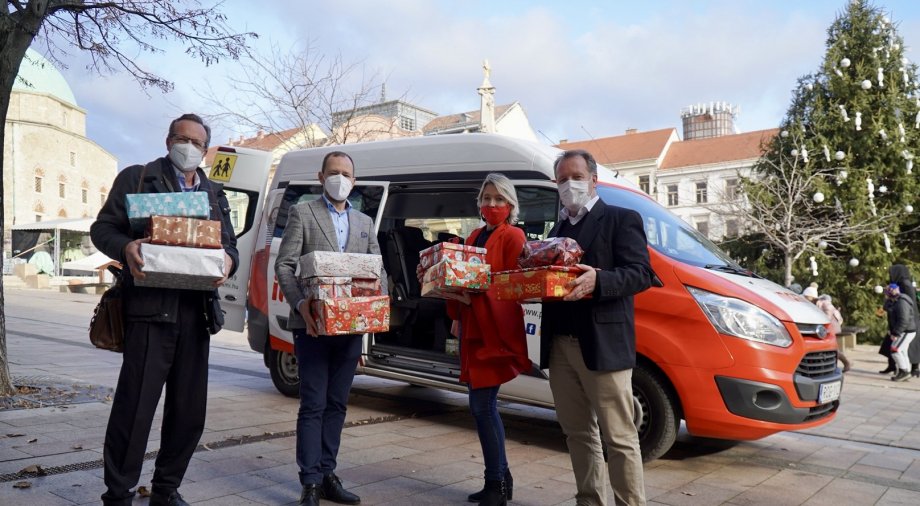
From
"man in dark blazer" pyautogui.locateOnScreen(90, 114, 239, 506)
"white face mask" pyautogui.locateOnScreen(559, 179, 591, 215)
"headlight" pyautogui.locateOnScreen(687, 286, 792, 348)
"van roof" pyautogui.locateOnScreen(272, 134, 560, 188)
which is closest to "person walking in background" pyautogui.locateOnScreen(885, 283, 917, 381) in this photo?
"headlight" pyautogui.locateOnScreen(687, 286, 792, 348)

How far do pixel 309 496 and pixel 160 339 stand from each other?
119 cm

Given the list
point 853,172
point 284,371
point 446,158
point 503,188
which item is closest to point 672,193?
point 853,172

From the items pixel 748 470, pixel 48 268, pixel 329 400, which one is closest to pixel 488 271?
pixel 329 400

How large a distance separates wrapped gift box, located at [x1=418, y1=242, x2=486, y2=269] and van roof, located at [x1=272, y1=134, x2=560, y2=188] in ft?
7.52

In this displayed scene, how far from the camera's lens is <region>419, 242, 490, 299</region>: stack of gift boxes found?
151 inches

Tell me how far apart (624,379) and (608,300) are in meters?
0.39

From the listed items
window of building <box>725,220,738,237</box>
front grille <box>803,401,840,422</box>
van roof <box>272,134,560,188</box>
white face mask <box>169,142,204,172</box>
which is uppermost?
window of building <box>725,220,738,237</box>

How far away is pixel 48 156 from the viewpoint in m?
73.6

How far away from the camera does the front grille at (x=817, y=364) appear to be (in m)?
5.24

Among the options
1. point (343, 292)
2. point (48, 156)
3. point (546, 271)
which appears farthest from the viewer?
point (48, 156)

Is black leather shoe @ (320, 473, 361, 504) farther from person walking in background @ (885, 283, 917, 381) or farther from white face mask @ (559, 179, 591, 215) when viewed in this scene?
person walking in background @ (885, 283, 917, 381)

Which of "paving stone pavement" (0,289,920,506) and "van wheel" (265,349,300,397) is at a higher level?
"van wheel" (265,349,300,397)

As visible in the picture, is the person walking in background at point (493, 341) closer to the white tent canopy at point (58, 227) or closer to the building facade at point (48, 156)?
the white tent canopy at point (58, 227)

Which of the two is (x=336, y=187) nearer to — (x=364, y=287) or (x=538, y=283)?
(x=364, y=287)
